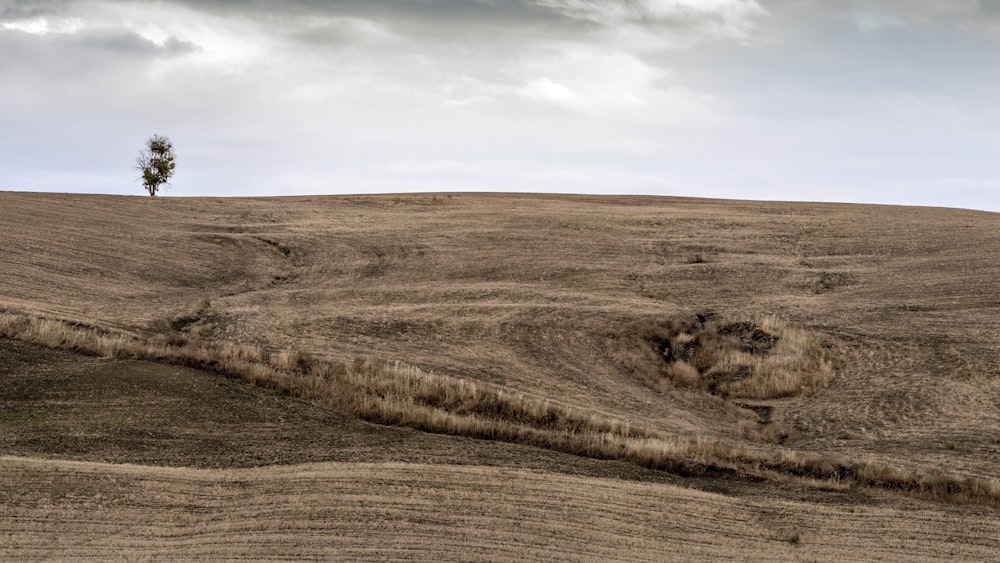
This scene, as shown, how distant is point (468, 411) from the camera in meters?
21.1

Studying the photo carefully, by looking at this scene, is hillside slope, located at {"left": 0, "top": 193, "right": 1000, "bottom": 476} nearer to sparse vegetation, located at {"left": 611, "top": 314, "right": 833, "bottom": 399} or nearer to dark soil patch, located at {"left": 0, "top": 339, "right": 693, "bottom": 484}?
sparse vegetation, located at {"left": 611, "top": 314, "right": 833, "bottom": 399}

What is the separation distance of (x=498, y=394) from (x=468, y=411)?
0.88m

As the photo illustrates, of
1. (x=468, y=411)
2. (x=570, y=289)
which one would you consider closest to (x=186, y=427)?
(x=468, y=411)

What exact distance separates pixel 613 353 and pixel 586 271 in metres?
9.34

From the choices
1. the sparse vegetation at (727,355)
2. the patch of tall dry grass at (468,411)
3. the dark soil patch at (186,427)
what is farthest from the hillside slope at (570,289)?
the dark soil patch at (186,427)

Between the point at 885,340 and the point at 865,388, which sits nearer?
the point at 865,388

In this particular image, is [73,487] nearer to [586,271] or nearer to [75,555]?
[75,555]

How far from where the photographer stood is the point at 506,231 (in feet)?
144

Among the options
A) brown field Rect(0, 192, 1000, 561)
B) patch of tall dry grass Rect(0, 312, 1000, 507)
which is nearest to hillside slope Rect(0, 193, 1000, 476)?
brown field Rect(0, 192, 1000, 561)

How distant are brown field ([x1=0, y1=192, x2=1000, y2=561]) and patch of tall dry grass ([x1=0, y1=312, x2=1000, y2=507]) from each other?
7cm

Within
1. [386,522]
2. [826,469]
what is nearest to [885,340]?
[826,469]

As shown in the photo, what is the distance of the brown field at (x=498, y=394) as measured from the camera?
14.5 meters

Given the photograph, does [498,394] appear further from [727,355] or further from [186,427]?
[727,355]

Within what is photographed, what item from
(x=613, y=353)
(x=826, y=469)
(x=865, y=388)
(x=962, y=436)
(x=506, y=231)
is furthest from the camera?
(x=506, y=231)
